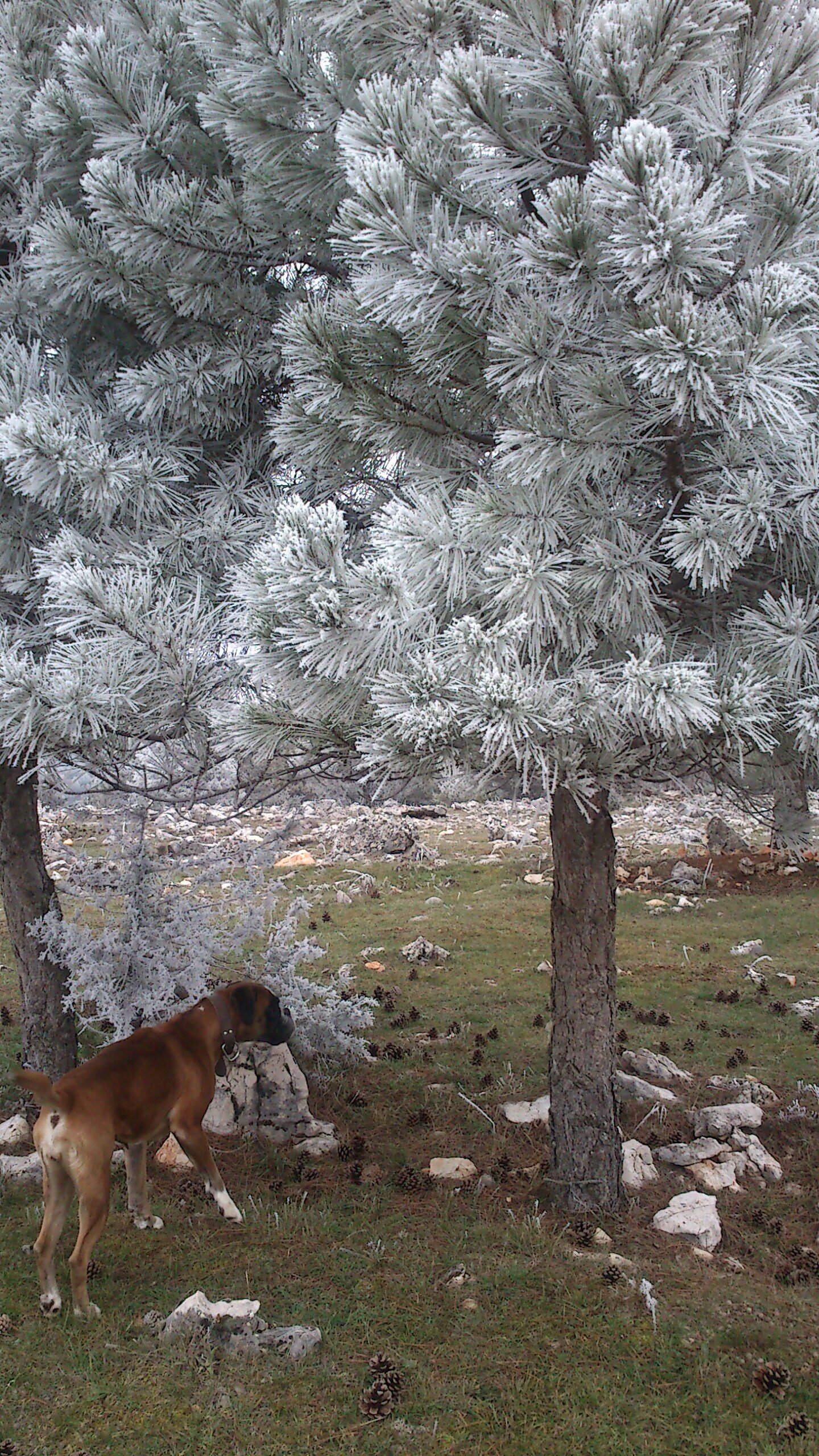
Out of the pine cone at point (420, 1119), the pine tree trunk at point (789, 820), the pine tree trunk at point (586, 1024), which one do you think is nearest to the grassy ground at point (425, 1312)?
the pine cone at point (420, 1119)

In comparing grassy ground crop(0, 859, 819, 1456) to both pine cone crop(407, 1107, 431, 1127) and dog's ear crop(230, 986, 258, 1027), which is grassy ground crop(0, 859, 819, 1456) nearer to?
pine cone crop(407, 1107, 431, 1127)

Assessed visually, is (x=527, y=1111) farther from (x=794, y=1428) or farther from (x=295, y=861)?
(x=295, y=861)

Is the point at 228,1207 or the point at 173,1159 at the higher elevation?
the point at 228,1207

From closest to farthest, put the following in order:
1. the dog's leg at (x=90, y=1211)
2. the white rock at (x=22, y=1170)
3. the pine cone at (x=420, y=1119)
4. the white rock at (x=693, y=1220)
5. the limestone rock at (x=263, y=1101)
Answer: the dog's leg at (x=90, y=1211)
the white rock at (x=693, y=1220)
the white rock at (x=22, y=1170)
the limestone rock at (x=263, y=1101)
the pine cone at (x=420, y=1119)

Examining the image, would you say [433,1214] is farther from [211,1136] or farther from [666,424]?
[666,424]

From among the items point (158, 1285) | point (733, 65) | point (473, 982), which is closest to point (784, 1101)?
point (473, 982)

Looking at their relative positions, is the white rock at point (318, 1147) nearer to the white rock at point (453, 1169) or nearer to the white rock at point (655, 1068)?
the white rock at point (453, 1169)

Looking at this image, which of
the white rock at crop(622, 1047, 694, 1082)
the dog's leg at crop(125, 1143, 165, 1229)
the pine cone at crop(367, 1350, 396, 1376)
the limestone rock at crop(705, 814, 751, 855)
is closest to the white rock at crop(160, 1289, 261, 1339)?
the pine cone at crop(367, 1350, 396, 1376)

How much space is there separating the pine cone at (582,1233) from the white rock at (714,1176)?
2.94 feet

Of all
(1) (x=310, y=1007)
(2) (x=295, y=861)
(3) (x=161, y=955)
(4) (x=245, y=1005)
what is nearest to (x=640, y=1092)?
(1) (x=310, y=1007)

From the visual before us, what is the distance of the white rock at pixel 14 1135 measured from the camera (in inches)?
204

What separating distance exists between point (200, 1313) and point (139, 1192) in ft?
3.17

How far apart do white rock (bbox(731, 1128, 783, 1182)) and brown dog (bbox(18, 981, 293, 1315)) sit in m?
2.66

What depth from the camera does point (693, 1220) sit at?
436 cm
